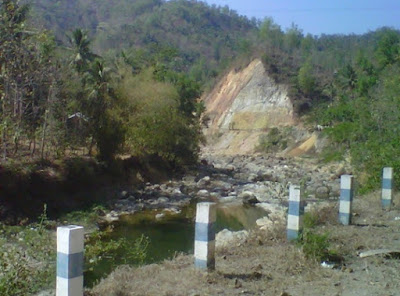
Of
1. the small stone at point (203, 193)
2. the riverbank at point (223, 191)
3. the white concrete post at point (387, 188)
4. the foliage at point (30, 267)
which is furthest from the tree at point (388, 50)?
the foliage at point (30, 267)

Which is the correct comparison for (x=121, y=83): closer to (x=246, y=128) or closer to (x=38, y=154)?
(x=38, y=154)

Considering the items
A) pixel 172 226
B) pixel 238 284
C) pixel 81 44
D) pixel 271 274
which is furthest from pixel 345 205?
pixel 81 44

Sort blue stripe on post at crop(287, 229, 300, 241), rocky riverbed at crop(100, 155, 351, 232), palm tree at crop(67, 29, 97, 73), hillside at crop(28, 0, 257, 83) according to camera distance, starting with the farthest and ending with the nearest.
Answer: hillside at crop(28, 0, 257, 83)
palm tree at crop(67, 29, 97, 73)
rocky riverbed at crop(100, 155, 351, 232)
blue stripe on post at crop(287, 229, 300, 241)

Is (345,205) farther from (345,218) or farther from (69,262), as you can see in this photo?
(69,262)

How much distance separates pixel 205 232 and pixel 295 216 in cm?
222

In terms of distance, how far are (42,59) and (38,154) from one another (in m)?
4.48

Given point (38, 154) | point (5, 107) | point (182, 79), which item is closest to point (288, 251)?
point (5, 107)

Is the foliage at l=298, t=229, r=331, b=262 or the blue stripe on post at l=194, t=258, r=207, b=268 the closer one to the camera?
the blue stripe on post at l=194, t=258, r=207, b=268

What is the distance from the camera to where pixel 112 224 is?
19875 millimetres

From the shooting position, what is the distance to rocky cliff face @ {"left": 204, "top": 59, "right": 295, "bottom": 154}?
207 feet

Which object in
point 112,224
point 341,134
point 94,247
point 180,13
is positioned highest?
point 180,13

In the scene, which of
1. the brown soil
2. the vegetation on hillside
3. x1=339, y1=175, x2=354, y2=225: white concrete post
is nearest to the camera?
the brown soil

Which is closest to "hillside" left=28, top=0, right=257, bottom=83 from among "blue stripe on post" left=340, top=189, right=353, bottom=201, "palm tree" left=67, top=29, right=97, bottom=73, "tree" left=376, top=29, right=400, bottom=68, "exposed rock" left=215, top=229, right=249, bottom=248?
"tree" left=376, top=29, right=400, bottom=68

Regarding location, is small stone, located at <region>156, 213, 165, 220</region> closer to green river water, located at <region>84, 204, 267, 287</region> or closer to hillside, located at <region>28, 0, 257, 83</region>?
green river water, located at <region>84, 204, 267, 287</region>
